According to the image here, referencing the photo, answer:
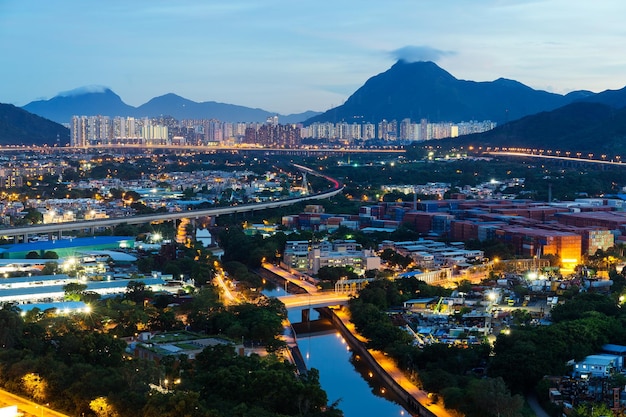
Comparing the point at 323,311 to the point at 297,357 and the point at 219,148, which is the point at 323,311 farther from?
the point at 219,148

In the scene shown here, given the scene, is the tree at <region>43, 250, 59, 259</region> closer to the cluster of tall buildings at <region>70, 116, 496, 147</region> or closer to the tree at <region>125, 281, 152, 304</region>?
the tree at <region>125, 281, 152, 304</region>

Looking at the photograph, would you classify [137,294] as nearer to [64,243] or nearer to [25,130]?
[64,243]

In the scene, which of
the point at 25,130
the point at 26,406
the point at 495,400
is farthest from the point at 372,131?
the point at 26,406

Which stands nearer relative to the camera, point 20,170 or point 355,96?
point 20,170

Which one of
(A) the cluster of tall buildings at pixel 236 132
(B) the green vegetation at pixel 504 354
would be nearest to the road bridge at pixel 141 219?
(B) the green vegetation at pixel 504 354

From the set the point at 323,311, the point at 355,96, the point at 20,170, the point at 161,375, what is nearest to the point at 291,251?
the point at 323,311

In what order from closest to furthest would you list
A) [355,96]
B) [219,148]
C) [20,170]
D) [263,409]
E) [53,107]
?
[263,409], [20,170], [219,148], [355,96], [53,107]
